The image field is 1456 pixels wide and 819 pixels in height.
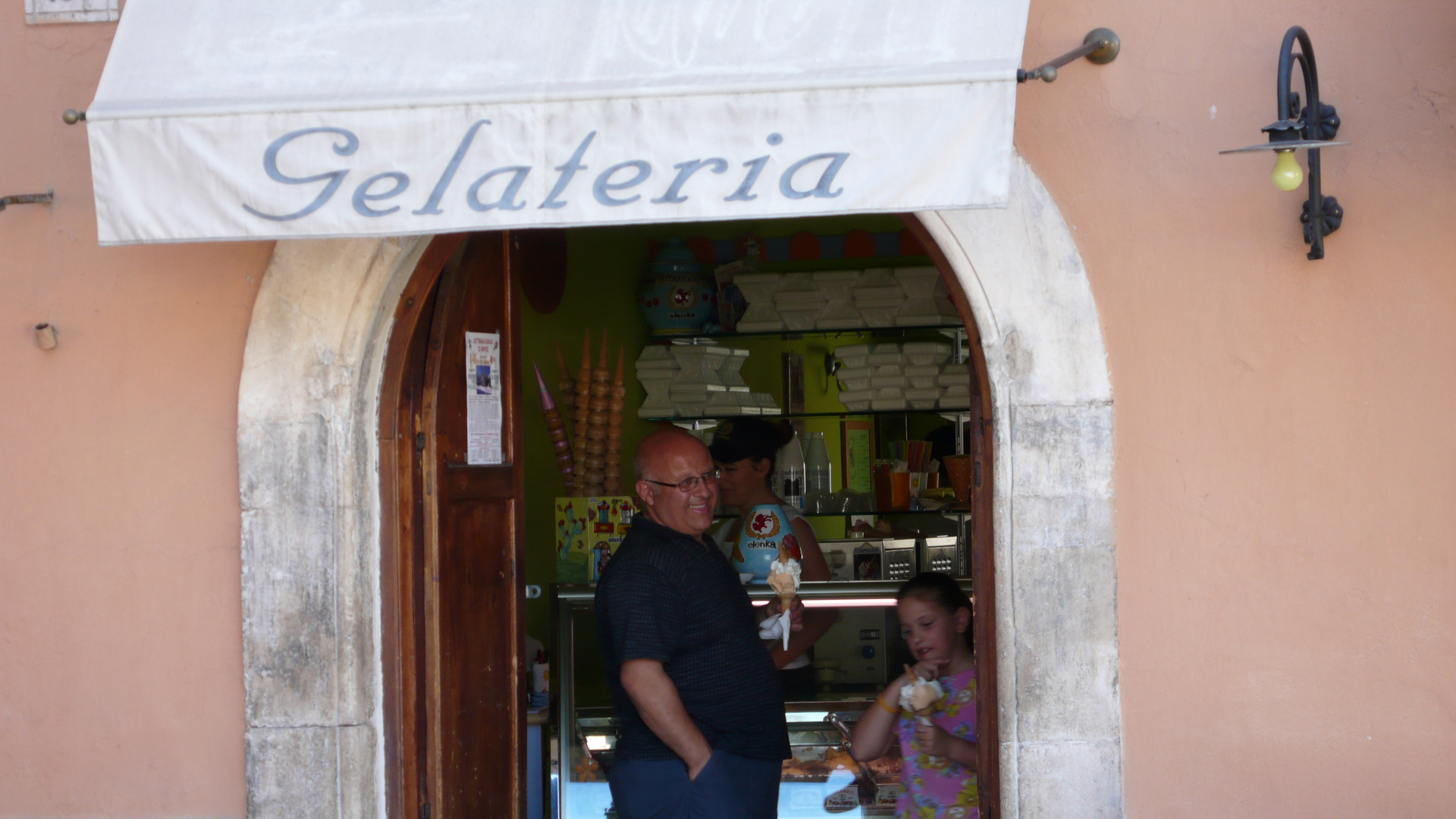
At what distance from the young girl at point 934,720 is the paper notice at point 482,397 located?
1.34 metres

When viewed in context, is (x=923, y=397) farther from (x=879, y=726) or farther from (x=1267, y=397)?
(x=1267, y=397)

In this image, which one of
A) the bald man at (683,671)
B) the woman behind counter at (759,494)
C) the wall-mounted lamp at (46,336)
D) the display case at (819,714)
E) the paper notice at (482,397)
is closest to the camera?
the bald man at (683,671)

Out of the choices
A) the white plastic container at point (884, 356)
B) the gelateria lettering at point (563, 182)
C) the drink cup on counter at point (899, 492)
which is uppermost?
the gelateria lettering at point (563, 182)

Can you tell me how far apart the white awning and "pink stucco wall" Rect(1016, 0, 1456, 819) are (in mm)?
614

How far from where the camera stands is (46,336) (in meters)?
3.18

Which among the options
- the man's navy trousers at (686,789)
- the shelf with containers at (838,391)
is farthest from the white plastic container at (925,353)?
the man's navy trousers at (686,789)

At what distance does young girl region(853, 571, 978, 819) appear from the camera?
313 cm

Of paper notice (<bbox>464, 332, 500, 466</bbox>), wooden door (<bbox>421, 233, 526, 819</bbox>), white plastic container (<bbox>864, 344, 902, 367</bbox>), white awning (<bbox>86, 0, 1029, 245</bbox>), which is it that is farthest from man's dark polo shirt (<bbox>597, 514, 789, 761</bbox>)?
white plastic container (<bbox>864, 344, 902, 367</bbox>)

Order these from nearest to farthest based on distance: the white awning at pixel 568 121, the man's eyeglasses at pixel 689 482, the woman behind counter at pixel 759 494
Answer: the white awning at pixel 568 121, the man's eyeglasses at pixel 689 482, the woman behind counter at pixel 759 494

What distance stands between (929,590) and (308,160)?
6.27ft

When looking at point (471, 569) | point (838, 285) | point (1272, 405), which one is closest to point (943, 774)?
point (1272, 405)

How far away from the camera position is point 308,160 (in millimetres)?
2543

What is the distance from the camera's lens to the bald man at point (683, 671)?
3059 millimetres

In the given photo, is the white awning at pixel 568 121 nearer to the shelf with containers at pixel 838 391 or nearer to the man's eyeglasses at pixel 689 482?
the man's eyeglasses at pixel 689 482
